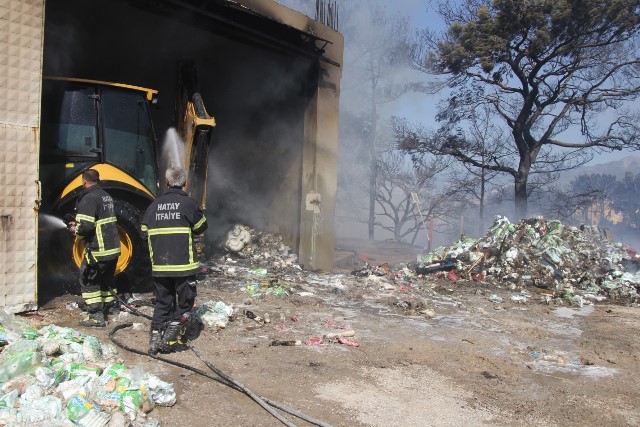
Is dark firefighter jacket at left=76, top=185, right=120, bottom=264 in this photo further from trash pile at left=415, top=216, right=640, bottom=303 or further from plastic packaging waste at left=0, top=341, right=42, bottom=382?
trash pile at left=415, top=216, right=640, bottom=303

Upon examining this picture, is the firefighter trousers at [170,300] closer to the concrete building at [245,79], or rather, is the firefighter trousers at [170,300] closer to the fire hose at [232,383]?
the fire hose at [232,383]

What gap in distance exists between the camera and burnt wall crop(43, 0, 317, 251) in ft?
28.8

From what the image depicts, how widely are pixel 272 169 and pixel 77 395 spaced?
340 inches

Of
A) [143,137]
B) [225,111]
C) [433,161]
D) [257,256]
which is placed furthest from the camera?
[433,161]

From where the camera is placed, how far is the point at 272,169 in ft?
37.5

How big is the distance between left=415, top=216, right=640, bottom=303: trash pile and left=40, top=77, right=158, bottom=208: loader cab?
6282mm

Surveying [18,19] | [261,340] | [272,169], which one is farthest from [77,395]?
[272,169]

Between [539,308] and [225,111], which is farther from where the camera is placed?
[225,111]

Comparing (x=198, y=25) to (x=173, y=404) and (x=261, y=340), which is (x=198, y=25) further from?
(x=173, y=404)

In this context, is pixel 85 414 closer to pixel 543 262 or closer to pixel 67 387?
pixel 67 387

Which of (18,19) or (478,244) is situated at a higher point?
(18,19)

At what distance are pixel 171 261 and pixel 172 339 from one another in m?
→ 0.66

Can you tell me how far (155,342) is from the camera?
4.30 m

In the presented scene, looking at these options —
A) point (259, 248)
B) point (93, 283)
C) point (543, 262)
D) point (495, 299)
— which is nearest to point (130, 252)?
point (93, 283)
